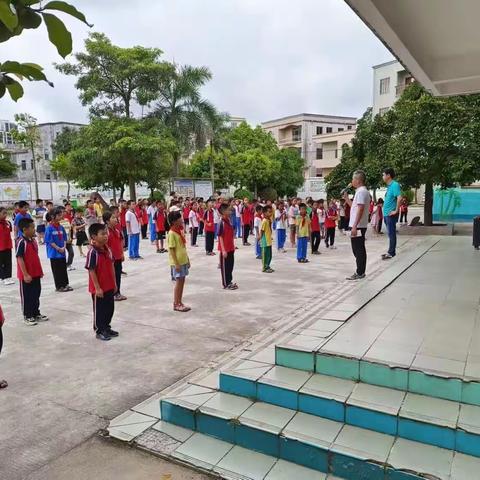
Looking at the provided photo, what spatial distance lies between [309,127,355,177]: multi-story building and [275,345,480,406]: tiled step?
1851 inches

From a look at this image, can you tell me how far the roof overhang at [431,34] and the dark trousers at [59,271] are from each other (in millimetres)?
6158

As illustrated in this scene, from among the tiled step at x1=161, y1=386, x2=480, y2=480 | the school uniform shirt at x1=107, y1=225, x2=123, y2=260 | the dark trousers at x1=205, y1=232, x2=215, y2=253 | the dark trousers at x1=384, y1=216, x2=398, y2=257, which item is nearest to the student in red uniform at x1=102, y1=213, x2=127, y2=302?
the school uniform shirt at x1=107, y1=225, x2=123, y2=260

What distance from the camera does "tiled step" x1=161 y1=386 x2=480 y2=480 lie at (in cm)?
264

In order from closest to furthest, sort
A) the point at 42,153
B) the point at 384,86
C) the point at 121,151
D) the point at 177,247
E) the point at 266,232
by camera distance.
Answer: the point at 177,247 → the point at 266,232 → the point at 121,151 → the point at 384,86 → the point at 42,153

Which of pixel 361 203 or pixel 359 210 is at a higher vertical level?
pixel 361 203

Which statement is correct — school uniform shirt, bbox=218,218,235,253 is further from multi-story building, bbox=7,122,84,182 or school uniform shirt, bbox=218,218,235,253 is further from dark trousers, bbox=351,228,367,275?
multi-story building, bbox=7,122,84,182

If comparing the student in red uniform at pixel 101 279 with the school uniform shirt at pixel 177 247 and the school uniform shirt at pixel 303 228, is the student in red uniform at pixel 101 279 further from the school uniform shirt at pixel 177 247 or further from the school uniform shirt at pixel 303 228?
the school uniform shirt at pixel 303 228

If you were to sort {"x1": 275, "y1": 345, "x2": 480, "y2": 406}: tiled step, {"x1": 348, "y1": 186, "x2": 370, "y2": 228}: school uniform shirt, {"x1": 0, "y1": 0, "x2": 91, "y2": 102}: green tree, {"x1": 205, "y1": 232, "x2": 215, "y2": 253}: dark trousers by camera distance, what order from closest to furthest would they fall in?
{"x1": 0, "y1": 0, "x2": 91, "y2": 102}: green tree < {"x1": 275, "y1": 345, "x2": 480, "y2": 406}: tiled step < {"x1": 348, "y1": 186, "x2": 370, "y2": 228}: school uniform shirt < {"x1": 205, "y1": 232, "x2": 215, "y2": 253}: dark trousers

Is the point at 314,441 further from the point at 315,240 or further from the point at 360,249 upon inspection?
the point at 315,240

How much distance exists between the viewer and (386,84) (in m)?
41.8

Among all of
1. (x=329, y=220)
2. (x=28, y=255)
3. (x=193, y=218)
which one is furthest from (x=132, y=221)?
(x=329, y=220)

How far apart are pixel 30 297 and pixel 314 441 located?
4586 millimetres

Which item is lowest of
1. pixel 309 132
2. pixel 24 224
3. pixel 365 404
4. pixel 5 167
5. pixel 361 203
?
pixel 365 404

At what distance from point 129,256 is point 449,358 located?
9.62 meters
